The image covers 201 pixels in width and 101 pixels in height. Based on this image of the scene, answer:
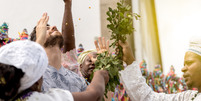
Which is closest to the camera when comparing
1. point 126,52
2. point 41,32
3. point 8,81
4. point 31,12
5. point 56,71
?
point 8,81

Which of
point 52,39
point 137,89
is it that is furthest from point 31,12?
point 137,89

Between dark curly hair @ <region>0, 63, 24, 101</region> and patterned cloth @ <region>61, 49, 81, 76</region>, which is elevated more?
dark curly hair @ <region>0, 63, 24, 101</region>

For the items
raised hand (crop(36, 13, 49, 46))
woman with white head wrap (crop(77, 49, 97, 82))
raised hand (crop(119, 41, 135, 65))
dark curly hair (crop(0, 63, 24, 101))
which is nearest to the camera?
dark curly hair (crop(0, 63, 24, 101))

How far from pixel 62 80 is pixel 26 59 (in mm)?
623

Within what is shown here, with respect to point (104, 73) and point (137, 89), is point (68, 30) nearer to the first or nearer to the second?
point (104, 73)

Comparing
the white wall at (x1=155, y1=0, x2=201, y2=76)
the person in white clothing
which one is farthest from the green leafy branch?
the white wall at (x1=155, y1=0, x2=201, y2=76)

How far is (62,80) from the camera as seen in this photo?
4.87 ft

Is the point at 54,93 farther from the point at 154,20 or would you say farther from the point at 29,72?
the point at 154,20

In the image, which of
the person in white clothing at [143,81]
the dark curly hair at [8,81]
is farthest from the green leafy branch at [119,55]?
the dark curly hair at [8,81]

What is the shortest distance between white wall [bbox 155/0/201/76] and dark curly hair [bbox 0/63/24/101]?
13.5 ft

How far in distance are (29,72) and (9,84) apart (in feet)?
0.33

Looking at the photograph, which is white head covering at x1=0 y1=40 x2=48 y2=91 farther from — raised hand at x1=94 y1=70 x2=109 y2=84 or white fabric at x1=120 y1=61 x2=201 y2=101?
white fabric at x1=120 y1=61 x2=201 y2=101

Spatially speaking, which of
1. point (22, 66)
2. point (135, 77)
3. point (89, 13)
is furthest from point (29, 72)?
point (89, 13)

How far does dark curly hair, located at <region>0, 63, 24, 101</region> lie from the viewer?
33.7 inches
